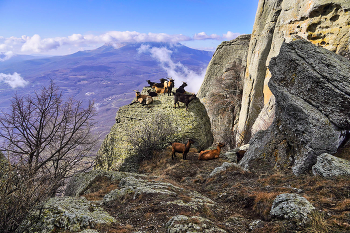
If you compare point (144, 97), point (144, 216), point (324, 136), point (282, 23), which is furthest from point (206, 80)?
point (144, 216)

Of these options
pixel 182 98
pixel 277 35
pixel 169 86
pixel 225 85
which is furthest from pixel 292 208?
pixel 225 85

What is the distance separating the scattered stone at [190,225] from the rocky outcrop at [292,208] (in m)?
1.51

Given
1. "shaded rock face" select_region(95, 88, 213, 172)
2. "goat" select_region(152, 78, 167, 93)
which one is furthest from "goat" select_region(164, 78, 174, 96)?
"shaded rock face" select_region(95, 88, 213, 172)

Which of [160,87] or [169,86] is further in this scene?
[160,87]

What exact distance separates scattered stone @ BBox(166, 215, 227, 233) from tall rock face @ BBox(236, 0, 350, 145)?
10.9m

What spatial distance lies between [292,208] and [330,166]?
309cm

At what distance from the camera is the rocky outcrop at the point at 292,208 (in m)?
4.55

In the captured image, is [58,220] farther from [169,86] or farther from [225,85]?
[225,85]

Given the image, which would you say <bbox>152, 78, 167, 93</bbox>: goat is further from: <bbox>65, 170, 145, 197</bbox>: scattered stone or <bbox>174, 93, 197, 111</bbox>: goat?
<bbox>65, 170, 145, 197</bbox>: scattered stone

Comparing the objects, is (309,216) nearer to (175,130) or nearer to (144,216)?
(144,216)

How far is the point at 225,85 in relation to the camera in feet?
121

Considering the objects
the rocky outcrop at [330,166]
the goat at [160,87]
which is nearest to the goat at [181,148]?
the rocky outcrop at [330,166]

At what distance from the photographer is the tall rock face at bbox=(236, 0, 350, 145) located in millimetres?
16862

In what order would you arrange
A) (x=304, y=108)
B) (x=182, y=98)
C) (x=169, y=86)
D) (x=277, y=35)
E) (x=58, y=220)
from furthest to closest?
(x=277, y=35) < (x=169, y=86) < (x=182, y=98) < (x=304, y=108) < (x=58, y=220)
